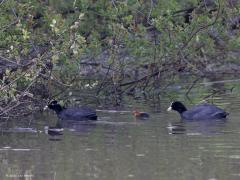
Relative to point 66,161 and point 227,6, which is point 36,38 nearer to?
point 227,6

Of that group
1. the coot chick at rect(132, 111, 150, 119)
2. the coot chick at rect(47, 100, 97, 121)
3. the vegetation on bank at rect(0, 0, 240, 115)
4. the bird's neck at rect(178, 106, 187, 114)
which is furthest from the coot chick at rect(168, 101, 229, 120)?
the vegetation on bank at rect(0, 0, 240, 115)

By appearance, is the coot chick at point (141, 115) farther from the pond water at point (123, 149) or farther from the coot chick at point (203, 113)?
the coot chick at point (203, 113)

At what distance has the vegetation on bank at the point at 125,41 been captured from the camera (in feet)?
59.6

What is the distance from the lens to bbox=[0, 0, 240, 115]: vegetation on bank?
18156 mm

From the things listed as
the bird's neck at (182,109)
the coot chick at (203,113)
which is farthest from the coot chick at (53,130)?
the bird's neck at (182,109)

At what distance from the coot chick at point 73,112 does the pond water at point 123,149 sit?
0.22 meters

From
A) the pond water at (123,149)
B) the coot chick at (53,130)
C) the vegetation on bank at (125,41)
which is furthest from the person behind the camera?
the vegetation on bank at (125,41)

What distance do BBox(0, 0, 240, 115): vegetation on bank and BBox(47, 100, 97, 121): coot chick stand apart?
0.25 metres

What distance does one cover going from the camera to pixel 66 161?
40.2 feet

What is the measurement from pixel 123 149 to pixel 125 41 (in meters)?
6.28

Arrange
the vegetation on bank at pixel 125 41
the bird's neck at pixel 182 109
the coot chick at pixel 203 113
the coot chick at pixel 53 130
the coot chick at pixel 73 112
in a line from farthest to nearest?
the vegetation on bank at pixel 125 41, the bird's neck at pixel 182 109, the coot chick at pixel 73 112, the coot chick at pixel 203 113, the coot chick at pixel 53 130

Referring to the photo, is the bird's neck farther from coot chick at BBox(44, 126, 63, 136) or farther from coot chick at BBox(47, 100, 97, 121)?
coot chick at BBox(44, 126, 63, 136)

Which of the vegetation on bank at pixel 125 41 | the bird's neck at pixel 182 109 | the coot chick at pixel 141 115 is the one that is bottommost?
the coot chick at pixel 141 115

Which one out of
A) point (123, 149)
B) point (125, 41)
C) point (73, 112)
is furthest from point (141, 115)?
point (123, 149)
